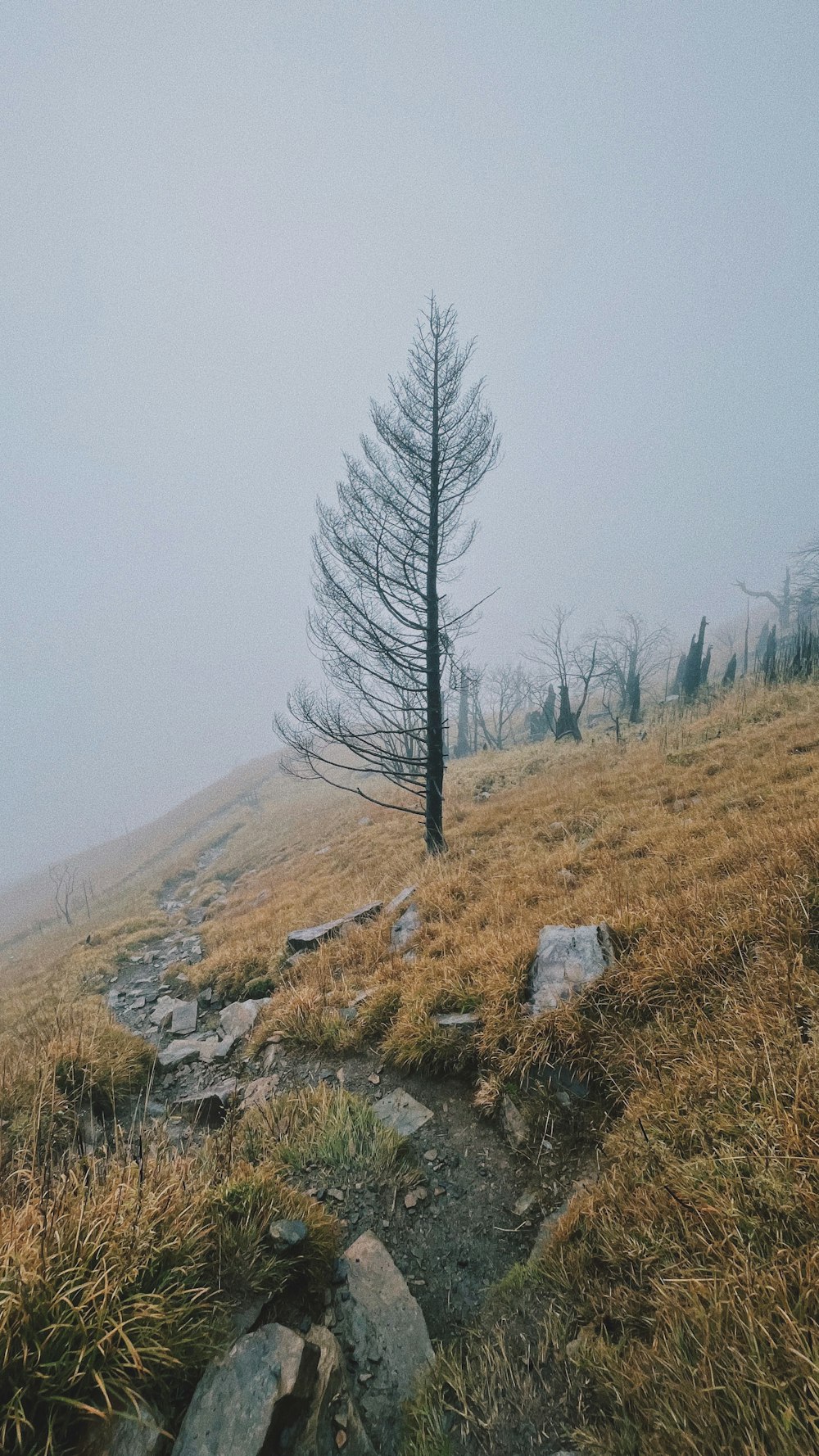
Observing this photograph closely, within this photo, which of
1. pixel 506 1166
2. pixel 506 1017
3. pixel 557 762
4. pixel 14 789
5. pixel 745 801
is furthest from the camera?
pixel 14 789

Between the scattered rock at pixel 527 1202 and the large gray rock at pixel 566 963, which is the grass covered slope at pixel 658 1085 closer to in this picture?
the large gray rock at pixel 566 963

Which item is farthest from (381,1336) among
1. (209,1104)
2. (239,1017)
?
(239,1017)

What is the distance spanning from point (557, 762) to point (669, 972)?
1348cm

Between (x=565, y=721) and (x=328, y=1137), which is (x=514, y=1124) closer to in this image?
(x=328, y=1137)

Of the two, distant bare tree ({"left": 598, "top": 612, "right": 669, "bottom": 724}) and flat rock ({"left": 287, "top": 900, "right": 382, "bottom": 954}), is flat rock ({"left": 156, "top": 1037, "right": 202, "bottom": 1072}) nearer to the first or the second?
flat rock ({"left": 287, "top": 900, "right": 382, "bottom": 954})

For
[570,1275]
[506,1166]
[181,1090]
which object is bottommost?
[181,1090]

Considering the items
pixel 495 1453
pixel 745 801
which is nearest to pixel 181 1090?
pixel 495 1453

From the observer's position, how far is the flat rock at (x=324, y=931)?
6.95 metres

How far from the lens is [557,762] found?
16500 mm

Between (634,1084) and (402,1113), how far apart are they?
5.55 feet

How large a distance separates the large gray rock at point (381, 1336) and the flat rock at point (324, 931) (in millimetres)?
4288

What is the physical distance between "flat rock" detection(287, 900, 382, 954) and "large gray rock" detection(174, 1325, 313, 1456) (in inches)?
192

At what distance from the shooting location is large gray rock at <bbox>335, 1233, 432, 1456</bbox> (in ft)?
6.69

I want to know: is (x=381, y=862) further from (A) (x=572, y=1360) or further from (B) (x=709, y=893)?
(A) (x=572, y=1360)
